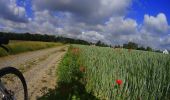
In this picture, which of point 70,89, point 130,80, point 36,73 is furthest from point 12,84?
point 36,73

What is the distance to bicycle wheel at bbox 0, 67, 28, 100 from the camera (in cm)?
514

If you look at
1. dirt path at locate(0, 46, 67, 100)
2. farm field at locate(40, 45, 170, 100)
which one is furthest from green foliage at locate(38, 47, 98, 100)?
dirt path at locate(0, 46, 67, 100)

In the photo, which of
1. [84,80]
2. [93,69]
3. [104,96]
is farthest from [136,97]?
[84,80]

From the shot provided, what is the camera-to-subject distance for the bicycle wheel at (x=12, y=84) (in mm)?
5137

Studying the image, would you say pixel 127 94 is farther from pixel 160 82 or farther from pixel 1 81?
pixel 1 81

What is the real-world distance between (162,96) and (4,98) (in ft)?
10.1

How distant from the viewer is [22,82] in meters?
6.04

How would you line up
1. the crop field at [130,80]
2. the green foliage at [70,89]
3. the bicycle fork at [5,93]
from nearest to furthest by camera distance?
the bicycle fork at [5,93] → the crop field at [130,80] → the green foliage at [70,89]

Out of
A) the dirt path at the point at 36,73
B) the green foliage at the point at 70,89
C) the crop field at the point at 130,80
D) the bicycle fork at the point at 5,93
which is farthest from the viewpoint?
the dirt path at the point at 36,73

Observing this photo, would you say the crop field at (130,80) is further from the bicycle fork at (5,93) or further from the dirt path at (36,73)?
the bicycle fork at (5,93)

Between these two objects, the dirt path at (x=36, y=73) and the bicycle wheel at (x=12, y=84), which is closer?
the bicycle wheel at (x=12, y=84)

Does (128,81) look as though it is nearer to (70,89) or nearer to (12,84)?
(12,84)

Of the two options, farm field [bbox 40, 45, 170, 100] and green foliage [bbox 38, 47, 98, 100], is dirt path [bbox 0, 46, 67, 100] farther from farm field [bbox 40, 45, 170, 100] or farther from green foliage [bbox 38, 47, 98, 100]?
farm field [bbox 40, 45, 170, 100]

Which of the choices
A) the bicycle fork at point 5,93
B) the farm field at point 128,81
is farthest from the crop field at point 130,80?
the bicycle fork at point 5,93
